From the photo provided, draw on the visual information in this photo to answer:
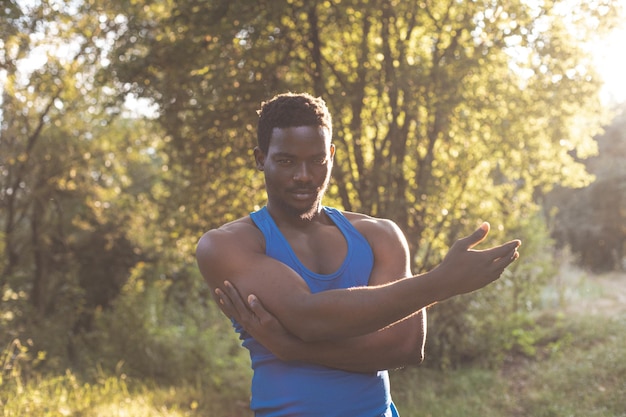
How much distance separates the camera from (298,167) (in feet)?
7.95

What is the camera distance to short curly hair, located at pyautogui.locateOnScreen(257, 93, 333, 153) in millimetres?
2441

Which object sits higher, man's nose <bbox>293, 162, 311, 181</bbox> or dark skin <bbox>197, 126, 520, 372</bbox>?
man's nose <bbox>293, 162, 311, 181</bbox>

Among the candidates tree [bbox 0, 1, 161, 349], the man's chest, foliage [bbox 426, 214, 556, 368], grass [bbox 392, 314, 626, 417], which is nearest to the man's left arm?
the man's chest

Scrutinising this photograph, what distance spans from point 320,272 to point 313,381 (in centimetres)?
35

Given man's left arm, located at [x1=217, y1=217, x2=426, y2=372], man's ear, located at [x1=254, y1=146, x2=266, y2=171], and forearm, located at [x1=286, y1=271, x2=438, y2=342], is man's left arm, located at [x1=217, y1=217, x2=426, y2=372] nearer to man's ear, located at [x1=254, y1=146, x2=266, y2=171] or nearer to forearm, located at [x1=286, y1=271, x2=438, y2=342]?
forearm, located at [x1=286, y1=271, x2=438, y2=342]

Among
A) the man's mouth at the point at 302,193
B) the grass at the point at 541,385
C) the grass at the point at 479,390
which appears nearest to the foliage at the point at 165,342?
the grass at the point at 479,390

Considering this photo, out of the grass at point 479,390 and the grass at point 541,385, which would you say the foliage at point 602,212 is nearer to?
the grass at point 479,390

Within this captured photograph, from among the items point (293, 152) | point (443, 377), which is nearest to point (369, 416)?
point (293, 152)

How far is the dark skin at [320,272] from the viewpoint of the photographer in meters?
2.02

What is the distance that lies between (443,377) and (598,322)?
2594 millimetres

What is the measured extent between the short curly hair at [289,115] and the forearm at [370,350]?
0.71m

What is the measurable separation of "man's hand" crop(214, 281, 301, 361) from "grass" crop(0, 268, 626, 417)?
4.03m

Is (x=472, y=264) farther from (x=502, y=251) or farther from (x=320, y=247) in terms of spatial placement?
(x=320, y=247)

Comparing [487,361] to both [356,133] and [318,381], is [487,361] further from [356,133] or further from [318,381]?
[318,381]
